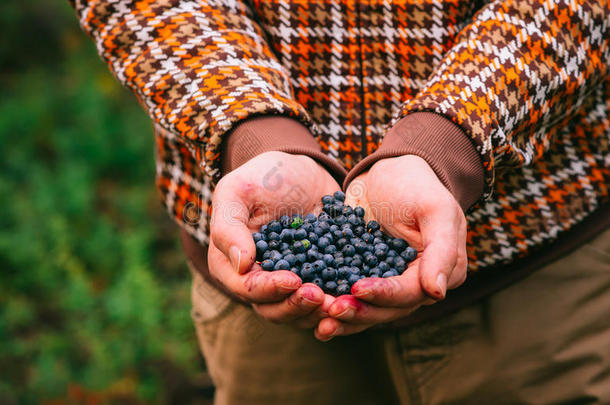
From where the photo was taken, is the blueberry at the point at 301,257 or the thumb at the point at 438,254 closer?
the thumb at the point at 438,254

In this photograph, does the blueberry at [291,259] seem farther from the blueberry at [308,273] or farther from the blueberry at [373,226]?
the blueberry at [373,226]

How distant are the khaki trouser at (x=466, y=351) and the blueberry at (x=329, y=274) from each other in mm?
274

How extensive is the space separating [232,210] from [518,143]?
52 cm

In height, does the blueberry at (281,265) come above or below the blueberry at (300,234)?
below

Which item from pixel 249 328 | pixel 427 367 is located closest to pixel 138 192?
pixel 249 328

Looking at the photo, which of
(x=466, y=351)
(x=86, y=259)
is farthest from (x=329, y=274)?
(x=86, y=259)

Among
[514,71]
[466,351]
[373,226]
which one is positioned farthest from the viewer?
[466,351]

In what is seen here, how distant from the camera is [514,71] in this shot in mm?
931

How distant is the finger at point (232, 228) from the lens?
2.91 feet

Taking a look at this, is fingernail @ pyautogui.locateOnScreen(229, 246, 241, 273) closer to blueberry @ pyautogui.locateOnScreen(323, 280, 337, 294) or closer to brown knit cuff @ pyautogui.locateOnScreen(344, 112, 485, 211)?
blueberry @ pyautogui.locateOnScreen(323, 280, 337, 294)

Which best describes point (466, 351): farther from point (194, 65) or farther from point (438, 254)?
point (194, 65)

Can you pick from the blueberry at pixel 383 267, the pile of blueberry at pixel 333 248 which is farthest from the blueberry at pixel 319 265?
the blueberry at pixel 383 267

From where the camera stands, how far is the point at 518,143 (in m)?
0.97

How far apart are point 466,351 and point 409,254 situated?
32 cm
